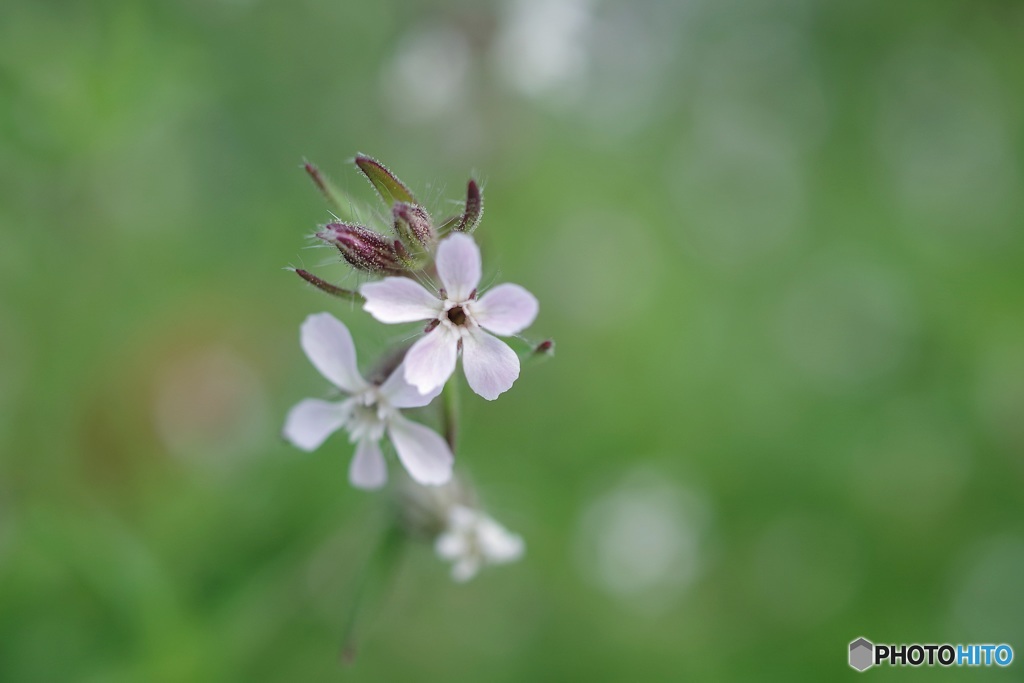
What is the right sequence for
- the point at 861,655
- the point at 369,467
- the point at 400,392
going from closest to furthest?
the point at 400,392 < the point at 369,467 < the point at 861,655

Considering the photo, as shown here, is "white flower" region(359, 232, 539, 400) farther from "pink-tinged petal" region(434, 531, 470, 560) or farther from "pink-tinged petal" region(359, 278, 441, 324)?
"pink-tinged petal" region(434, 531, 470, 560)

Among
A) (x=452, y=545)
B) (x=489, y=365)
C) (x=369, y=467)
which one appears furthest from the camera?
(x=452, y=545)

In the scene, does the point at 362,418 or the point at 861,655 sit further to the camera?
the point at 861,655

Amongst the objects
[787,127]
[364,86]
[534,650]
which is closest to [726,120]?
[787,127]

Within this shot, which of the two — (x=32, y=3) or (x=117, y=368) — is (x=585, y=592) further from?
(x=32, y=3)

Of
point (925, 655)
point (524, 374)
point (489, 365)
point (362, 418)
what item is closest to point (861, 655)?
point (925, 655)

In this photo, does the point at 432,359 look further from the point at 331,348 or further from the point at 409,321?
the point at 331,348

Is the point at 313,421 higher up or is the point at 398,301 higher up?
the point at 398,301
